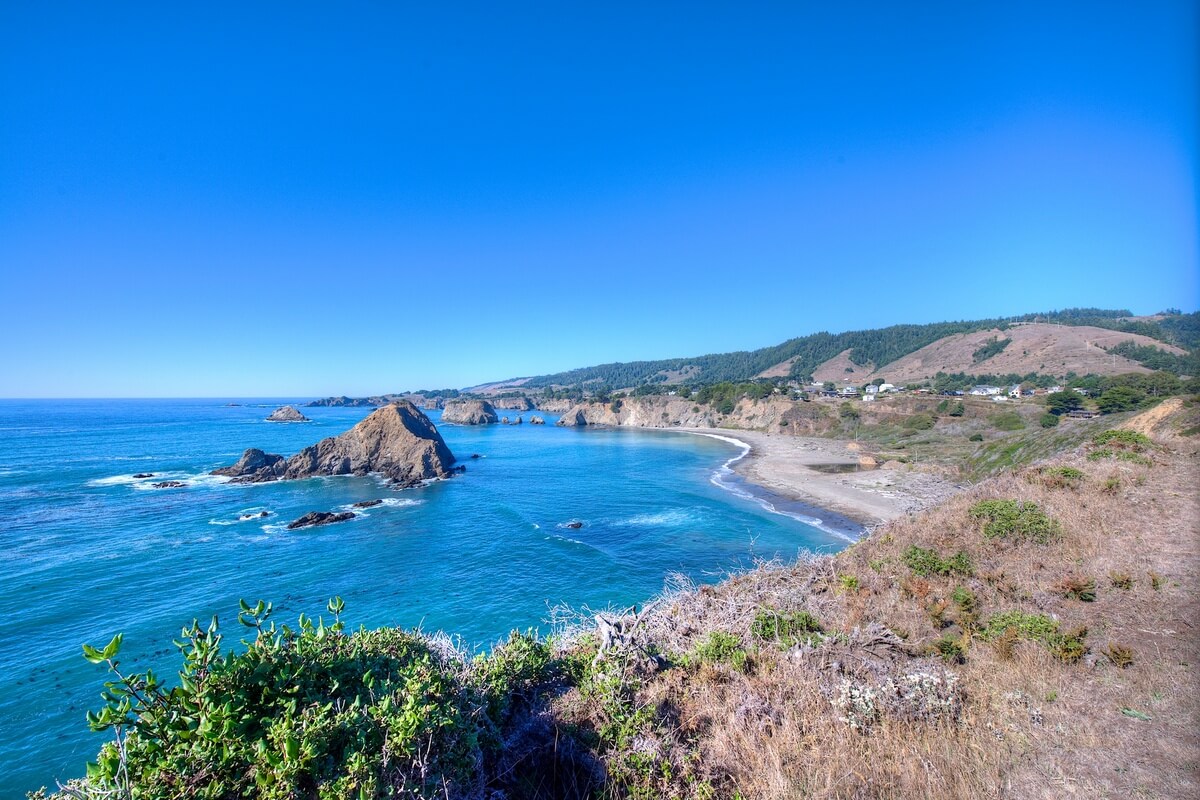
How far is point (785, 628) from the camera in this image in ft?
28.2

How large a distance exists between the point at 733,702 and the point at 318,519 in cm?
3469

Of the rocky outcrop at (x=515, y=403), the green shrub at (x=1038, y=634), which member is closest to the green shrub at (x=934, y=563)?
the green shrub at (x=1038, y=634)

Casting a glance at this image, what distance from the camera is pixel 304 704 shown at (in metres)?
3.88

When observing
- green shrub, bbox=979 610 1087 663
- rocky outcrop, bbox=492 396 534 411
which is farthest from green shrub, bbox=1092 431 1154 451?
rocky outcrop, bbox=492 396 534 411

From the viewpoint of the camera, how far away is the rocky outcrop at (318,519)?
32150 millimetres

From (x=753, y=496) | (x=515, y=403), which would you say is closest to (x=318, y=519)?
(x=753, y=496)

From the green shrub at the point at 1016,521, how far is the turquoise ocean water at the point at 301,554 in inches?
259

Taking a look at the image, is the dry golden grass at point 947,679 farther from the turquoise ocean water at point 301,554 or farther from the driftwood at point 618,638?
the turquoise ocean water at point 301,554

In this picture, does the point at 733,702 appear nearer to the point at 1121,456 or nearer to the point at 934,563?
the point at 934,563

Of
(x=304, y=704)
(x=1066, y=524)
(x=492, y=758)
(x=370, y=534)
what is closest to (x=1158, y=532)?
(x=1066, y=524)

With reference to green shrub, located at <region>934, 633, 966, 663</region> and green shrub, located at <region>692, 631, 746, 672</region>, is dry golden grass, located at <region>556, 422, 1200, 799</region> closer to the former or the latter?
green shrub, located at <region>934, 633, 966, 663</region>

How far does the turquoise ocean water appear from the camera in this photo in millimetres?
16219

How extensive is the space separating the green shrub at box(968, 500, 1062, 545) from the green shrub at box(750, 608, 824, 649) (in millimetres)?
9118

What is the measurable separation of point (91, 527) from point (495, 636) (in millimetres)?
31852
